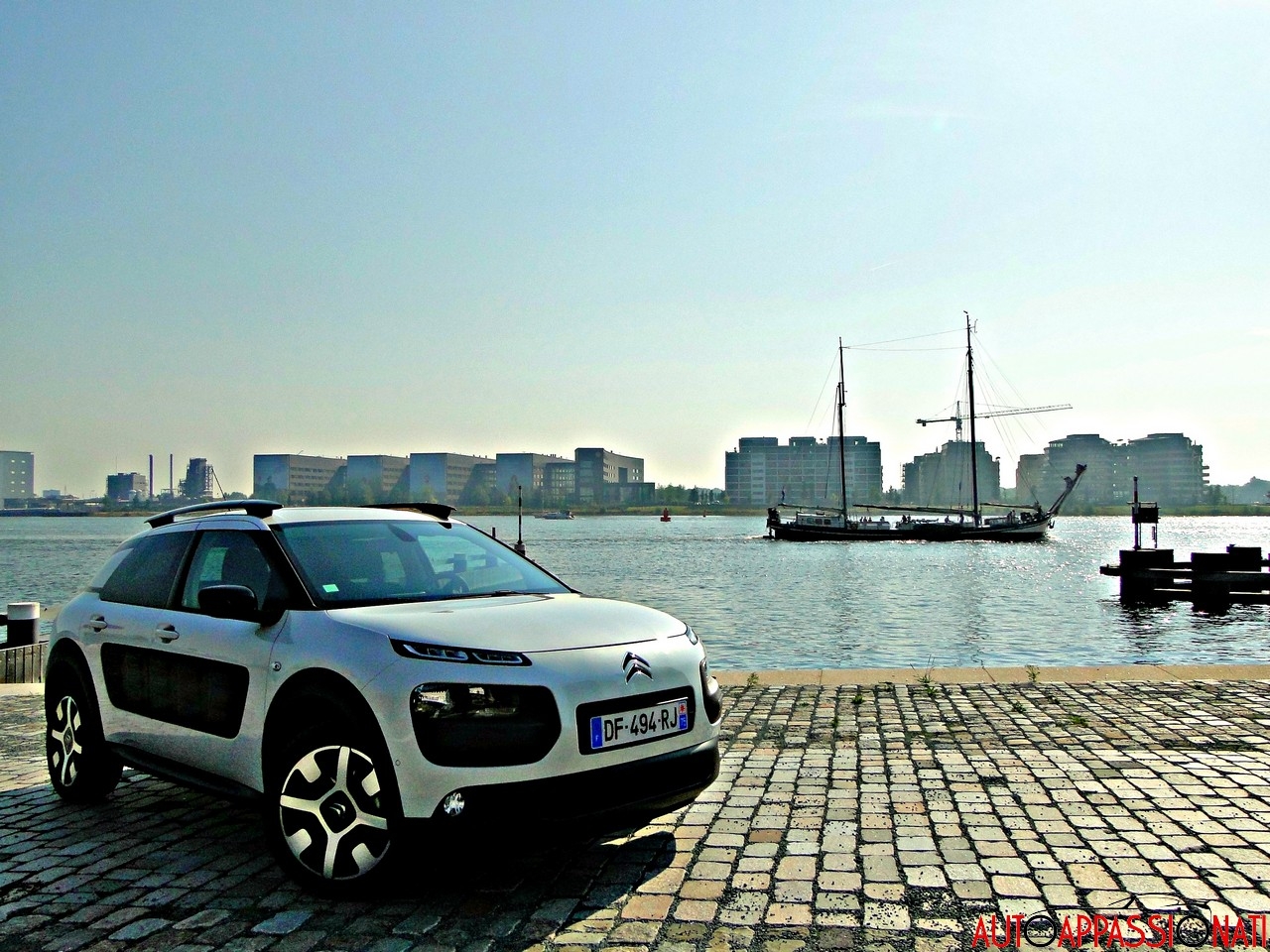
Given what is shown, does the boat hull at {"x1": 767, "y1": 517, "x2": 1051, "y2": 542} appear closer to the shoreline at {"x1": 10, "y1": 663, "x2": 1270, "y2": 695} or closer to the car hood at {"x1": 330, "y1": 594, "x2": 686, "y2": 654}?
the shoreline at {"x1": 10, "y1": 663, "x2": 1270, "y2": 695}

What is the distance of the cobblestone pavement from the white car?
32 centimetres

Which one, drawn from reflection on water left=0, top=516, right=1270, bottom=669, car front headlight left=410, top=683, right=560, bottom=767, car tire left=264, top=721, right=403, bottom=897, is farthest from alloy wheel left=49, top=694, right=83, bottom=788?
reflection on water left=0, top=516, right=1270, bottom=669

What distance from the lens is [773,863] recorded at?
4746mm

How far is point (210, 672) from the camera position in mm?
4953

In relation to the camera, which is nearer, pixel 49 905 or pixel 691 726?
pixel 49 905

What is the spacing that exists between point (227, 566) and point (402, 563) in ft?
3.01

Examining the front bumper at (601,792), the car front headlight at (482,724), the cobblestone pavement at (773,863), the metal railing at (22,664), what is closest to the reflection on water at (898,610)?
the metal railing at (22,664)

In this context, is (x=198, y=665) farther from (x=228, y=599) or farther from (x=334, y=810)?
(x=334, y=810)

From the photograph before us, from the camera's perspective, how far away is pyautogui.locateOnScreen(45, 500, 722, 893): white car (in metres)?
4.04

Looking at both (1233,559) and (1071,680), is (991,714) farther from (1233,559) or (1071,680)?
(1233,559)

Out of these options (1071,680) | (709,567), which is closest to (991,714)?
(1071,680)

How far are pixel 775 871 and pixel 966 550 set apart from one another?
86.5 metres

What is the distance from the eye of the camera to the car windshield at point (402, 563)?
498 centimetres

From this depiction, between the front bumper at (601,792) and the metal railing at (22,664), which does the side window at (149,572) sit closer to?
the front bumper at (601,792)
